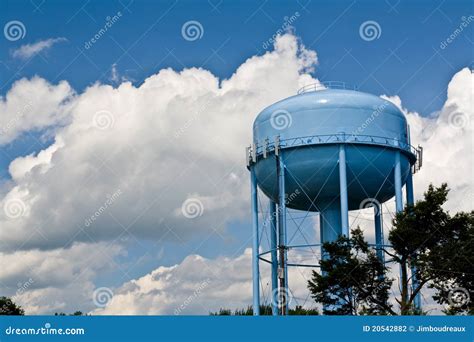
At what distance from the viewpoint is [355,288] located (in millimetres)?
24484

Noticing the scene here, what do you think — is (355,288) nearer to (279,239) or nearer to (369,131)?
(279,239)

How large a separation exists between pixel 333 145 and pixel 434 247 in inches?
210

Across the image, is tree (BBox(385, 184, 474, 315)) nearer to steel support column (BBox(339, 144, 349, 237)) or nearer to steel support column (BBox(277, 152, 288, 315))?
steel support column (BBox(339, 144, 349, 237))

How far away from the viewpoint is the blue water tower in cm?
2672

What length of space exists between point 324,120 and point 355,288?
651 cm

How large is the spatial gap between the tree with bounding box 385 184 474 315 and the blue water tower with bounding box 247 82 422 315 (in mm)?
1746

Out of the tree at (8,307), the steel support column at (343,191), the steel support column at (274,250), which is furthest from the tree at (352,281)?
the tree at (8,307)

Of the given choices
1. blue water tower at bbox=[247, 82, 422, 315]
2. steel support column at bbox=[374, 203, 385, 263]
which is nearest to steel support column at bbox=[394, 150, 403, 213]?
blue water tower at bbox=[247, 82, 422, 315]

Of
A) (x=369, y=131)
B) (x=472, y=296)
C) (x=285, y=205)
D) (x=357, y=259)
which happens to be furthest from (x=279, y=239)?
(x=472, y=296)

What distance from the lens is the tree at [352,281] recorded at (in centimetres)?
2428

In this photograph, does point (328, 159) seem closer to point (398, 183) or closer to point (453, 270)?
point (398, 183)

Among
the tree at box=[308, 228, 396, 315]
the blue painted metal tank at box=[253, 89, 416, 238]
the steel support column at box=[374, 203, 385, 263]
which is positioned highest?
the blue painted metal tank at box=[253, 89, 416, 238]

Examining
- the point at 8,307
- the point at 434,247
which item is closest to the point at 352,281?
the point at 434,247

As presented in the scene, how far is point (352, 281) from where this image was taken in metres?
24.5
